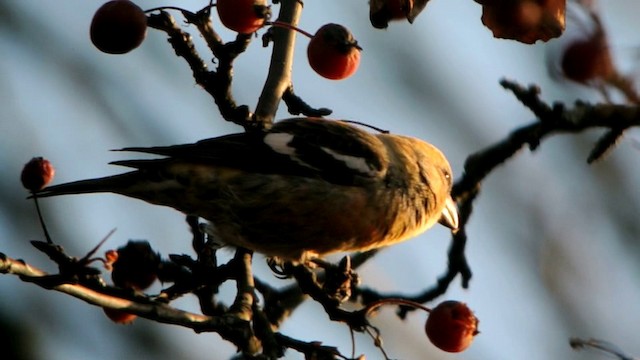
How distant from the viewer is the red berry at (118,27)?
3469 mm

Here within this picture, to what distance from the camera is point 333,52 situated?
12.1 ft

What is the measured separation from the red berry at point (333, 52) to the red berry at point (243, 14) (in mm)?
245

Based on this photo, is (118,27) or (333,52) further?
(333,52)

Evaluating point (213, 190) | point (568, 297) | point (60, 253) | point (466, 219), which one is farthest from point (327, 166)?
point (60, 253)

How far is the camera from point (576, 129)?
250 centimetres

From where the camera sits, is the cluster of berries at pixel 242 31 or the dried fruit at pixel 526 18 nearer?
the dried fruit at pixel 526 18

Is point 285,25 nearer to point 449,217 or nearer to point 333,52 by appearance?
point 333,52

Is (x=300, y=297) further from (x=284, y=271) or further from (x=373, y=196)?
(x=373, y=196)

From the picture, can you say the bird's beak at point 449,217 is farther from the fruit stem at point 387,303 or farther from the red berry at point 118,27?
the red berry at point 118,27

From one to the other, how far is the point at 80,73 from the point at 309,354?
3.46 meters

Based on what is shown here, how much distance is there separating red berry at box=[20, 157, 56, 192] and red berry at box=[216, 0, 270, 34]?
0.92 m

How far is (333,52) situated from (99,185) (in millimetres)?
1173

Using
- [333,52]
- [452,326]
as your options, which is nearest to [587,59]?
[452,326]

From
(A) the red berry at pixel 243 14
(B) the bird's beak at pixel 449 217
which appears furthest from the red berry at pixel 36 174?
(B) the bird's beak at pixel 449 217
